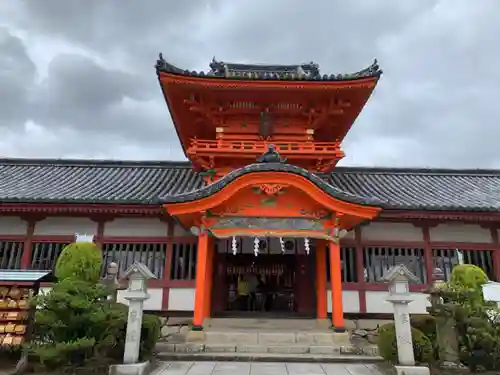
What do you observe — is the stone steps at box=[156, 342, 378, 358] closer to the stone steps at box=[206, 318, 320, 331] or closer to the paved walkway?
the paved walkway

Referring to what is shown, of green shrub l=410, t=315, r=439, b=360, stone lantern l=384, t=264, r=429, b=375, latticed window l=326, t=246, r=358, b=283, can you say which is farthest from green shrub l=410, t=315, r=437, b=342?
latticed window l=326, t=246, r=358, b=283

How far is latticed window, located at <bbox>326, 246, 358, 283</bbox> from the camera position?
1291 centimetres

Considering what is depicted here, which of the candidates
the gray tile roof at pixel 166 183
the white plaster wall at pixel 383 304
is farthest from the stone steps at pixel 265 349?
the gray tile roof at pixel 166 183

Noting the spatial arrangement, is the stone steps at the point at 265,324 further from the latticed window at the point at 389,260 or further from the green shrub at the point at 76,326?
the green shrub at the point at 76,326

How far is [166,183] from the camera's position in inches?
621

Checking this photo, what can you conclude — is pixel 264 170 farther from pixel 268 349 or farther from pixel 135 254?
pixel 135 254

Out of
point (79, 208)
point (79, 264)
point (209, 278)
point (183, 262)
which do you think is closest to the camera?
point (79, 264)

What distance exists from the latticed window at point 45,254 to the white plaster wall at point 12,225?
2.52ft

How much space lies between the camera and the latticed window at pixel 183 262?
1292cm

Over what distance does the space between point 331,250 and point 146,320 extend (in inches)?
216

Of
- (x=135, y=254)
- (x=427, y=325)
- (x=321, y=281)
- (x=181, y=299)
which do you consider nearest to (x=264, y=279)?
(x=321, y=281)

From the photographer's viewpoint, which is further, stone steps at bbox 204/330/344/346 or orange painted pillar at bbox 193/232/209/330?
orange painted pillar at bbox 193/232/209/330

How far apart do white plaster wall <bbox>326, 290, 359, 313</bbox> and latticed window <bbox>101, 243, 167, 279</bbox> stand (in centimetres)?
555

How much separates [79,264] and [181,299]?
4.79m
